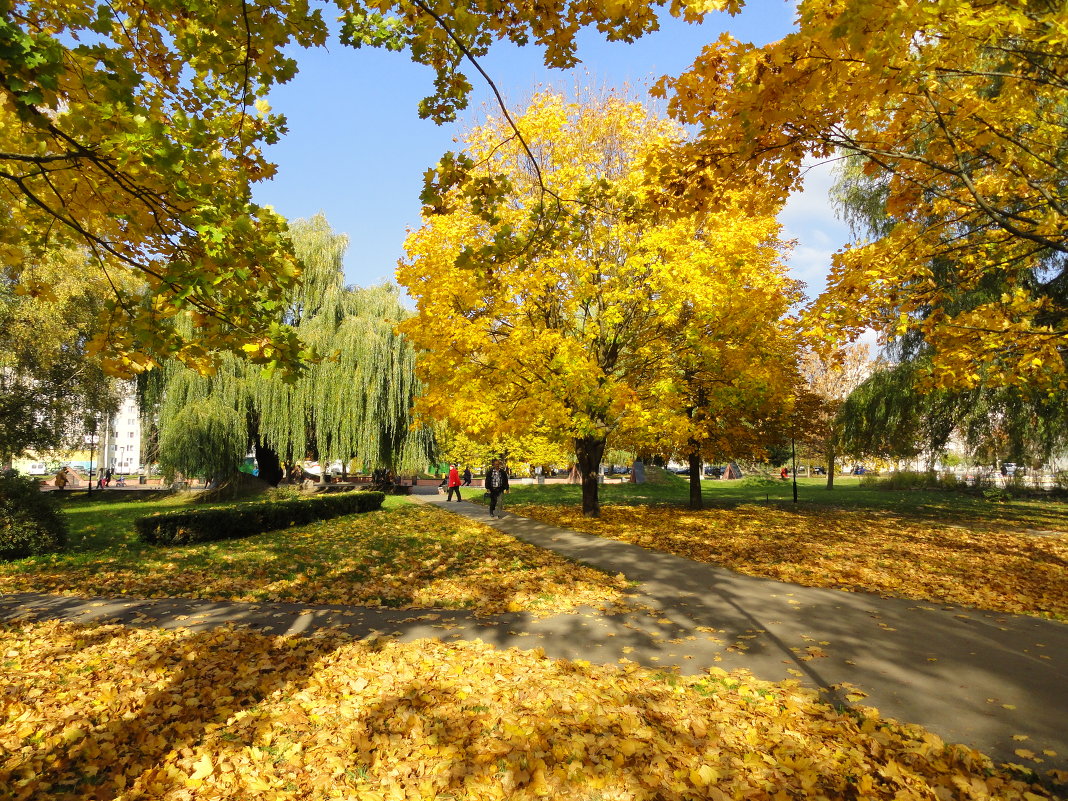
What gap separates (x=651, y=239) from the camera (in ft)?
33.7

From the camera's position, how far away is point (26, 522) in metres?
8.76

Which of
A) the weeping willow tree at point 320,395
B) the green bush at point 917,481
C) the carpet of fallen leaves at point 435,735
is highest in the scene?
the weeping willow tree at point 320,395

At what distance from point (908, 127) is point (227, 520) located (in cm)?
1267

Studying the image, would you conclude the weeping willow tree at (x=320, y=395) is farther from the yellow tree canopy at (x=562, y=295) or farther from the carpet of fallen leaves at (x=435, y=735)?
the carpet of fallen leaves at (x=435, y=735)

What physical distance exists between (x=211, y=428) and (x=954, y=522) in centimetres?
2176

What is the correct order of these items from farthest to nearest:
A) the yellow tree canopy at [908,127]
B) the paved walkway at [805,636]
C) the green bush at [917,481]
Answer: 1. the green bush at [917,481]
2. the yellow tree canopy at [908,127]
3. the paved walkway at [805,636]

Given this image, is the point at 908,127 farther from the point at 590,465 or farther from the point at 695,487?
the point at 695,487

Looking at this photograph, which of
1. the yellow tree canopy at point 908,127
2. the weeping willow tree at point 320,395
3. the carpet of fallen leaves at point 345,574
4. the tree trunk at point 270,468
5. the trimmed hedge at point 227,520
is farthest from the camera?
the tree trunk at point 270,468

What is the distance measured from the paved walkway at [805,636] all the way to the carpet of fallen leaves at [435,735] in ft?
1.32

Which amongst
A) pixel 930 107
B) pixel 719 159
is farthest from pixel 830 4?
pixel 930 107

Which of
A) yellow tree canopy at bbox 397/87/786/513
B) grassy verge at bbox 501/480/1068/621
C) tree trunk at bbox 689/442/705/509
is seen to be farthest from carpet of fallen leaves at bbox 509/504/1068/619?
yellow tree canopy at bbox 397/87/786/513

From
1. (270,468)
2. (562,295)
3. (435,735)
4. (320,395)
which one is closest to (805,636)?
(435,735)

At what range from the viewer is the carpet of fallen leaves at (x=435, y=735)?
267 centimetres

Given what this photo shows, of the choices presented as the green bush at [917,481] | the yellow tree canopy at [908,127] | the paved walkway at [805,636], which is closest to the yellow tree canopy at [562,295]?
the yellow tree canopy at [908,127]
